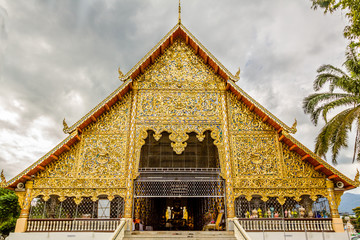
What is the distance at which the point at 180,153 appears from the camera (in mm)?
9570

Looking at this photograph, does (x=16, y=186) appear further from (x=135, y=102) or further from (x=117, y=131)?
(x=135, y=102)

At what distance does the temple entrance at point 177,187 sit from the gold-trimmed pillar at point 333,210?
3619mm

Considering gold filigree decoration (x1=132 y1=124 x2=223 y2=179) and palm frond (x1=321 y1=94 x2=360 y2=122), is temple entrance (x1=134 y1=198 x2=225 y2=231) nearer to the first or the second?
gold filigree decoration (x1=132 y1=124 x2=223 y2=179)

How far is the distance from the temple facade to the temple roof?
0.11 ft

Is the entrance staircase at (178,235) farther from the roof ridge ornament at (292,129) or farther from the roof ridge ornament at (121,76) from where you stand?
the roof ridge ornament at (121,76)

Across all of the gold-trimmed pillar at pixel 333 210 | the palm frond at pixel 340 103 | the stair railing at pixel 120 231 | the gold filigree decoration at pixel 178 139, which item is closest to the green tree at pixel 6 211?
the stair railing at pixel 120 231

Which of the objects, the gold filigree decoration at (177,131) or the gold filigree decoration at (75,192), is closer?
the gold filigree decoration at (75,192)

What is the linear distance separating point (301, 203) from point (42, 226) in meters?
A: 9.15

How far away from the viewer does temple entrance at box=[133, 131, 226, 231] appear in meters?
11.8

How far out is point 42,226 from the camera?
866 centimetres

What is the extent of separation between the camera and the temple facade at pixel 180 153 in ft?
29.0

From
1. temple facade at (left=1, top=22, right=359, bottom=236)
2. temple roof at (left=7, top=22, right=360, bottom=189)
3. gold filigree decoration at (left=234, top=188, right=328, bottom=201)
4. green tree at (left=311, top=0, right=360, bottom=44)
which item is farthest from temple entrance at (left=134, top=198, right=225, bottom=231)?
green tree at (left=311, top=0, right=360, bottom=44)

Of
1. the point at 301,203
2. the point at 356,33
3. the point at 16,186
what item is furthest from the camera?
the point at 301,203

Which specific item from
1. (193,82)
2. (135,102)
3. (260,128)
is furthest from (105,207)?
(260,128)
